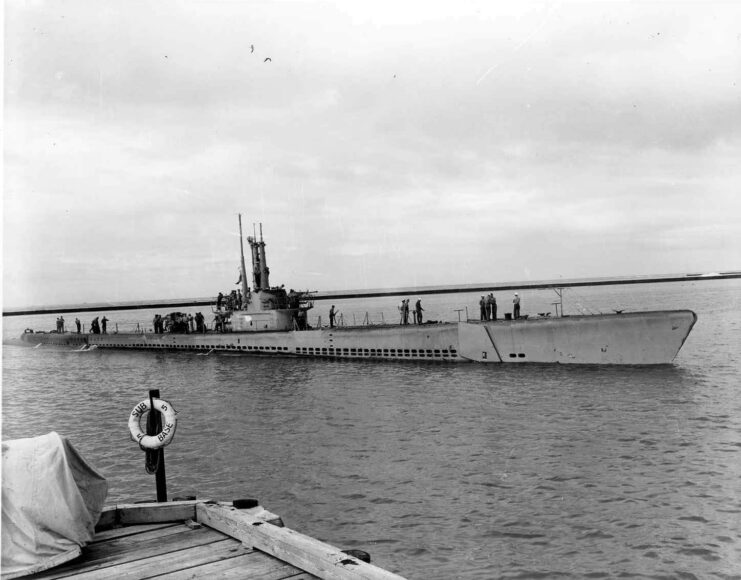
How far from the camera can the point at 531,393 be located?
19156 millimetres

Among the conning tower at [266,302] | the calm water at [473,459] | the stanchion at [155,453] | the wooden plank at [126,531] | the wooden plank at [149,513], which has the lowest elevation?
the calm water at [473,459]

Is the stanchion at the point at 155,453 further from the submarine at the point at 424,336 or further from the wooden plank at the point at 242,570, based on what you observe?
the submarine at the point at 424,336

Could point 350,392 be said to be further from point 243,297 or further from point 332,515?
point 243,297

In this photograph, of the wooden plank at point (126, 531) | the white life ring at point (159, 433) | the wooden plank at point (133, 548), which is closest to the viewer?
the wooden plank at point (133, 548)

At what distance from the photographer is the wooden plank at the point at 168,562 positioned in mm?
4633

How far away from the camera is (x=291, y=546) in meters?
4.66

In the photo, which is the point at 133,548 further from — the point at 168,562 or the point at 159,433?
the point at 159,433

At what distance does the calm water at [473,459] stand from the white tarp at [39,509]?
14.4ft

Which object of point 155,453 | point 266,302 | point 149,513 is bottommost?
point 149,513

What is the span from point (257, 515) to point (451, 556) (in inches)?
148

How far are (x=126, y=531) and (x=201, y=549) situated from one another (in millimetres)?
953

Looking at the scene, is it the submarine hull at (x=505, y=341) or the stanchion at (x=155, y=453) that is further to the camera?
the submarine hull at (x=505, y=341)

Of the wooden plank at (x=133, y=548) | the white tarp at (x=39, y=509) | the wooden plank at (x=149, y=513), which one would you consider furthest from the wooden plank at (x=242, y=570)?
the wooden plank at (x=149, y=513)

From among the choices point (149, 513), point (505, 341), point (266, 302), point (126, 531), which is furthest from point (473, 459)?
point (266, 302)
